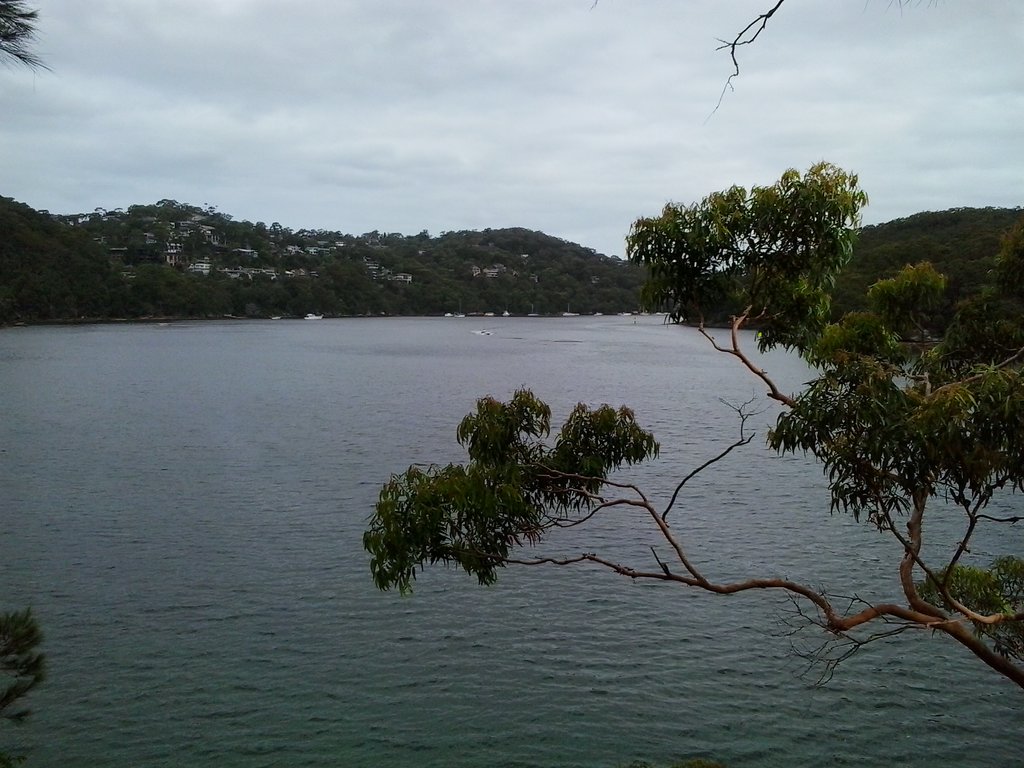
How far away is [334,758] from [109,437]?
27.3m

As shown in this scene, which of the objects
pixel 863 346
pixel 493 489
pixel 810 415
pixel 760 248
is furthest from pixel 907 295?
pixel 493 489

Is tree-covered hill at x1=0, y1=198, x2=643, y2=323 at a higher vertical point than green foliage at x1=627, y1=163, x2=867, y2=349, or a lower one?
higher

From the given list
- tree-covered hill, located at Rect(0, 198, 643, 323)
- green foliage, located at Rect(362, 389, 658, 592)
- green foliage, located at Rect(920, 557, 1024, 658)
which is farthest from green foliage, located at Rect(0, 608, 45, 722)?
tree-covered hill, located at Rect(0, 198, 643, 323)

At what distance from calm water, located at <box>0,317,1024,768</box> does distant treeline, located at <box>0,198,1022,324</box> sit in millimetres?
39412

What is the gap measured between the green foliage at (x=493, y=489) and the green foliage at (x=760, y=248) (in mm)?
1627

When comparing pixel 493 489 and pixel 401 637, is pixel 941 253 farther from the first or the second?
pixel 493 489

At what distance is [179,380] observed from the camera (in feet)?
188

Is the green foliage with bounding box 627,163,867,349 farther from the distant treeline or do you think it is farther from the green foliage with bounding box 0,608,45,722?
the distant treeline

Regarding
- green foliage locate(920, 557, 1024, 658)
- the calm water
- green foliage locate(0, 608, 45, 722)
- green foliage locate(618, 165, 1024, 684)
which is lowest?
the calm water

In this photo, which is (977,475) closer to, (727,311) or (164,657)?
(727,311)

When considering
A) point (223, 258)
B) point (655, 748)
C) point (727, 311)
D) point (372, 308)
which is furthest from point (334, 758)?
point (223, 258)

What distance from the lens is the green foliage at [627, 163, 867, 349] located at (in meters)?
7.22

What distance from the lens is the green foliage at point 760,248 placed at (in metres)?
7.22

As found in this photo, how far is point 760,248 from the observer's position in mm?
7582
